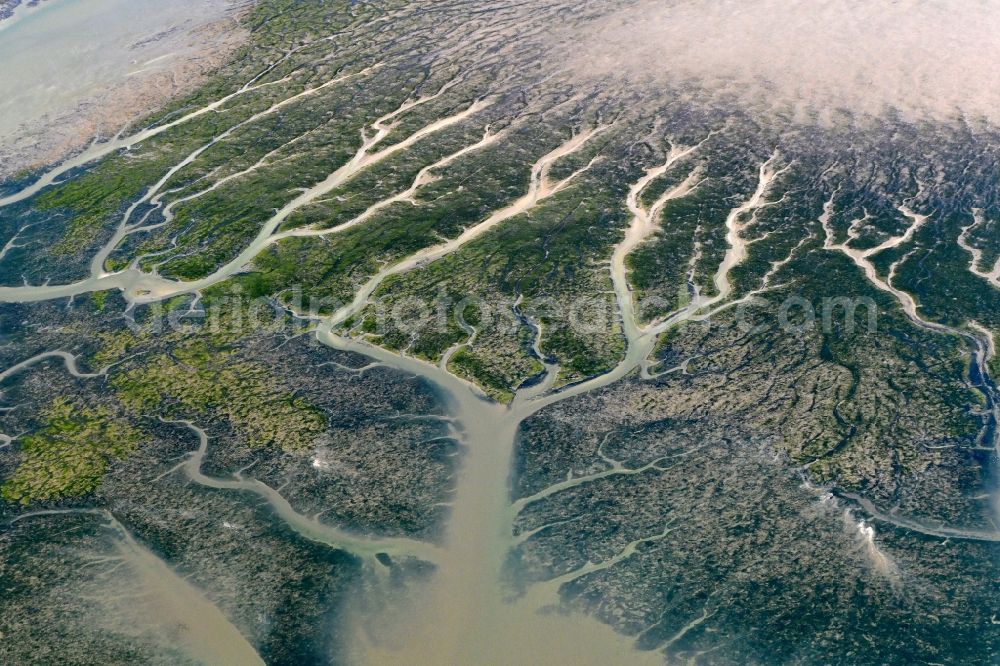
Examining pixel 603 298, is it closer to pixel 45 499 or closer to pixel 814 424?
pixel 814 424

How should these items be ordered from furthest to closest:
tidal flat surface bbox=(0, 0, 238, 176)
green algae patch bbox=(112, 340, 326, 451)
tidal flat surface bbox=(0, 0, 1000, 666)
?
tidal flat surface bbox=(0, 0, 238, 176) < green algae patch bbox=(112, 340, 326, 451) < tidal flat surface bbox=(0, 0, 1000, 666)

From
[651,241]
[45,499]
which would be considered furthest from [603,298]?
[45,499]

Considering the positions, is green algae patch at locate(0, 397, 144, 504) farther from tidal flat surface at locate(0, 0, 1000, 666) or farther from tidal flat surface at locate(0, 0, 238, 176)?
tidal flat surface at locate(0, 0, 238, 176)

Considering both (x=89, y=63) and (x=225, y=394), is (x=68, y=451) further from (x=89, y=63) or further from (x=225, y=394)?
(x=89, y=63)

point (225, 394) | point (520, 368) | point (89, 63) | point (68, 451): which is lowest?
point (520, 368)

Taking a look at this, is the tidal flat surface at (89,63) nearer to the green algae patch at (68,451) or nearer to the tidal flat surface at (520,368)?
the tidal flat surface at (520,368)

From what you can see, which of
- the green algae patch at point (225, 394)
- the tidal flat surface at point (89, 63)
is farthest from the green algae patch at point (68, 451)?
the tidal flat surface at point (89, 63)

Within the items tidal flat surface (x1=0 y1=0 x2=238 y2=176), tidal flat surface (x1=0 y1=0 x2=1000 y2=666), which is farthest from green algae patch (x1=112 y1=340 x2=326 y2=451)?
tidal flat surface (x1=0 y1=0 x2=238 y2=176)

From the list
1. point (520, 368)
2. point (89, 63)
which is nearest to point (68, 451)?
point (520, 368)
